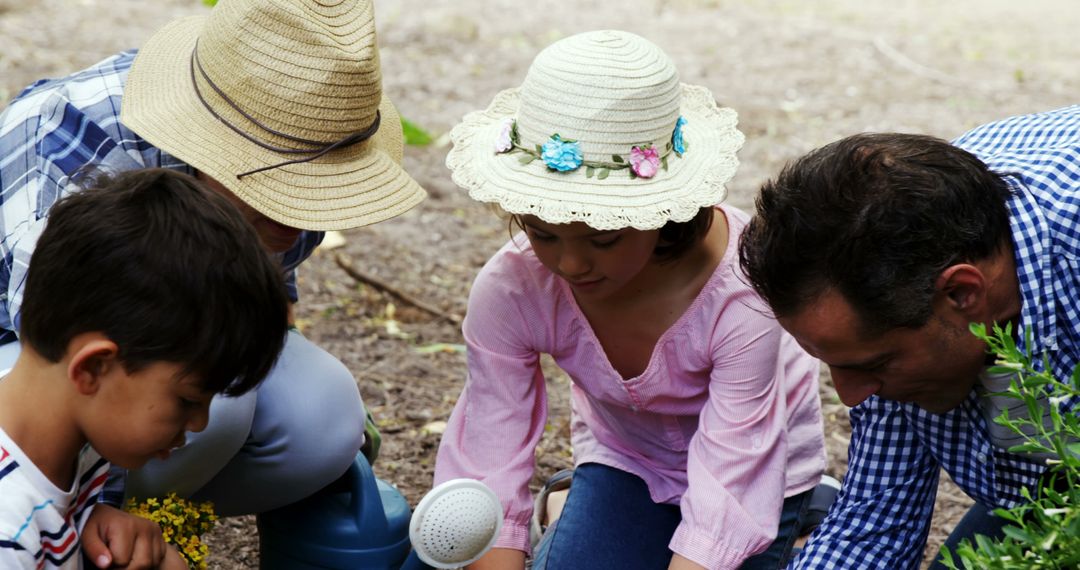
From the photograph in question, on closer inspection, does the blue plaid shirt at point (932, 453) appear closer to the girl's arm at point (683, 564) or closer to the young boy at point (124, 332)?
the girl's arm at point (683, 564)

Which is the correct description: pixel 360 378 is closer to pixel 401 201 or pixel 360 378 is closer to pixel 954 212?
pixel 401 201

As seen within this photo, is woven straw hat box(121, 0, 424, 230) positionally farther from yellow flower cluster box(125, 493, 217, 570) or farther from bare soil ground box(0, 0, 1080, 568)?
bare soil ground box(0, 0, 1080, 568)

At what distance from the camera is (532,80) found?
2059mm

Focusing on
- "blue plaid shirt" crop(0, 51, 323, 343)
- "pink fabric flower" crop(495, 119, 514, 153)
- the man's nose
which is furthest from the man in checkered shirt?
"blue plaid shirt" crop(0, 51, 323, 343)

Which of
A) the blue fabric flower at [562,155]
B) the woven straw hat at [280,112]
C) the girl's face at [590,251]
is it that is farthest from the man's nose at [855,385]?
the woven straw hat at [280,112]

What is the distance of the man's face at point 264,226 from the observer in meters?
2.09

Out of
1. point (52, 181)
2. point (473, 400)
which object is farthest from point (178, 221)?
point (473, 400)

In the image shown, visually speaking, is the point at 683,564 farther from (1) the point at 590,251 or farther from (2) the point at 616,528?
(1) the point at 590,251

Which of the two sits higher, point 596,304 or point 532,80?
point 532,80

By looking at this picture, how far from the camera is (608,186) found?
6.62 feet

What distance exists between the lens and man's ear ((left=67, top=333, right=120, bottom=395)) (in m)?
1.57

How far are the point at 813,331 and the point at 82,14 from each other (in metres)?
5.86

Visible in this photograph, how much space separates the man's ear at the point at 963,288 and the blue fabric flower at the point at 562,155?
61cm

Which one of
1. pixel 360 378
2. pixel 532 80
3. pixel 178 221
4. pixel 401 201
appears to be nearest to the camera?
pixel 178 221
